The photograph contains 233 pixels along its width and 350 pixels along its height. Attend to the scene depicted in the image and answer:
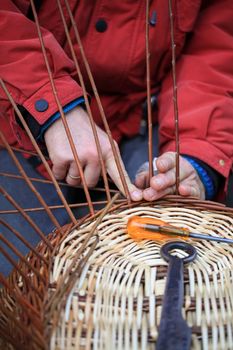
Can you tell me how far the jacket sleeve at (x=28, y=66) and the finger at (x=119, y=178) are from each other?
0.38 ft

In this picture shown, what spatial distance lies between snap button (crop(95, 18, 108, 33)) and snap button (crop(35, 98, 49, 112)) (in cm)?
19

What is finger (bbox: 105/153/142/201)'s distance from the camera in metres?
0.66

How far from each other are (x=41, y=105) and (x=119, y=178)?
0.17 metres

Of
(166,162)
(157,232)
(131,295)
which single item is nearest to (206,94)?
(166,162)

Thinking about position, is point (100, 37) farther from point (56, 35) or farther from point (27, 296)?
point (27, 296)

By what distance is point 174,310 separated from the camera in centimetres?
50

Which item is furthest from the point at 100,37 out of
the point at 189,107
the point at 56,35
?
the point at 189,107

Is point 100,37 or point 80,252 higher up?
point 100,37

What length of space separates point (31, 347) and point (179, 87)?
0.59 meters

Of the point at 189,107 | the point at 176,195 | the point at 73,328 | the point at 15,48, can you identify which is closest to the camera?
the point at 73,328

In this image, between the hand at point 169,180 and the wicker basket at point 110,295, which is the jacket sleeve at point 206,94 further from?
the wicker basket at point 110,295

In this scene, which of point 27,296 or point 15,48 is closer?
point 27,296

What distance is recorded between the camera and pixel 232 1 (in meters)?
0.96

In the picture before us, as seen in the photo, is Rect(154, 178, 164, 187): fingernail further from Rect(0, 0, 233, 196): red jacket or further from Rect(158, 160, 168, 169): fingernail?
Rect(0, 0, 233, 196): red jacket
